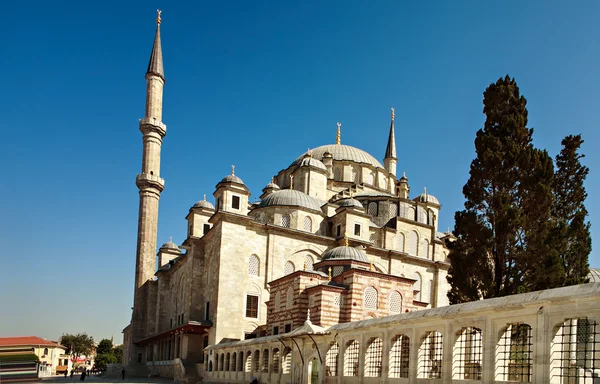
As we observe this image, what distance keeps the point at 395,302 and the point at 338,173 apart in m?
17.1

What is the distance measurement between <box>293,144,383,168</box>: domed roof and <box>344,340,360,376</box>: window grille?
24501mm

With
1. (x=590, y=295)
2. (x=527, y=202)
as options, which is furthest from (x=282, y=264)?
(x=590, y=295)

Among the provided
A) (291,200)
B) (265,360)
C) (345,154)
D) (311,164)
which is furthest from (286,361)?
(345,154)

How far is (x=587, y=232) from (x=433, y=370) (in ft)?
27.5

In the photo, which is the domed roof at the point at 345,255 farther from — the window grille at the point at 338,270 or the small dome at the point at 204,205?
the small dome at the point at 204,205

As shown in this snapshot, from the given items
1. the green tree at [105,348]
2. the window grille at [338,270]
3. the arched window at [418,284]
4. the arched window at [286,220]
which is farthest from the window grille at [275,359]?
the green tree at [105,348]

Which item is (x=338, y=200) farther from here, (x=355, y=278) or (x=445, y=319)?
(x=445, y=319)

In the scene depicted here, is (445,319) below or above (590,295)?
below

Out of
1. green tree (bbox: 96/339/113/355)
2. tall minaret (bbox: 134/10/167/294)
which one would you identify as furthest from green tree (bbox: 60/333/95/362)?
tall minaret (bbox: 134/10/167/294)

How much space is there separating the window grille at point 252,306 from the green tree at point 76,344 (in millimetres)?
51096

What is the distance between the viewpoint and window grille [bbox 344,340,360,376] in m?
13.5

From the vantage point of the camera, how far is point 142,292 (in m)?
34.1

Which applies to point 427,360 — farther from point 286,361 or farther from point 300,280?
point 300,280

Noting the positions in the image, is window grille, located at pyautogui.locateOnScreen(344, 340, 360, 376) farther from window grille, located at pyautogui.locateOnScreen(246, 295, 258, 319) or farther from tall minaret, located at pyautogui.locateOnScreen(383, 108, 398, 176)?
tall minaret, located at pyautogui.locateOnScreen(383, 108, 398, 176)
